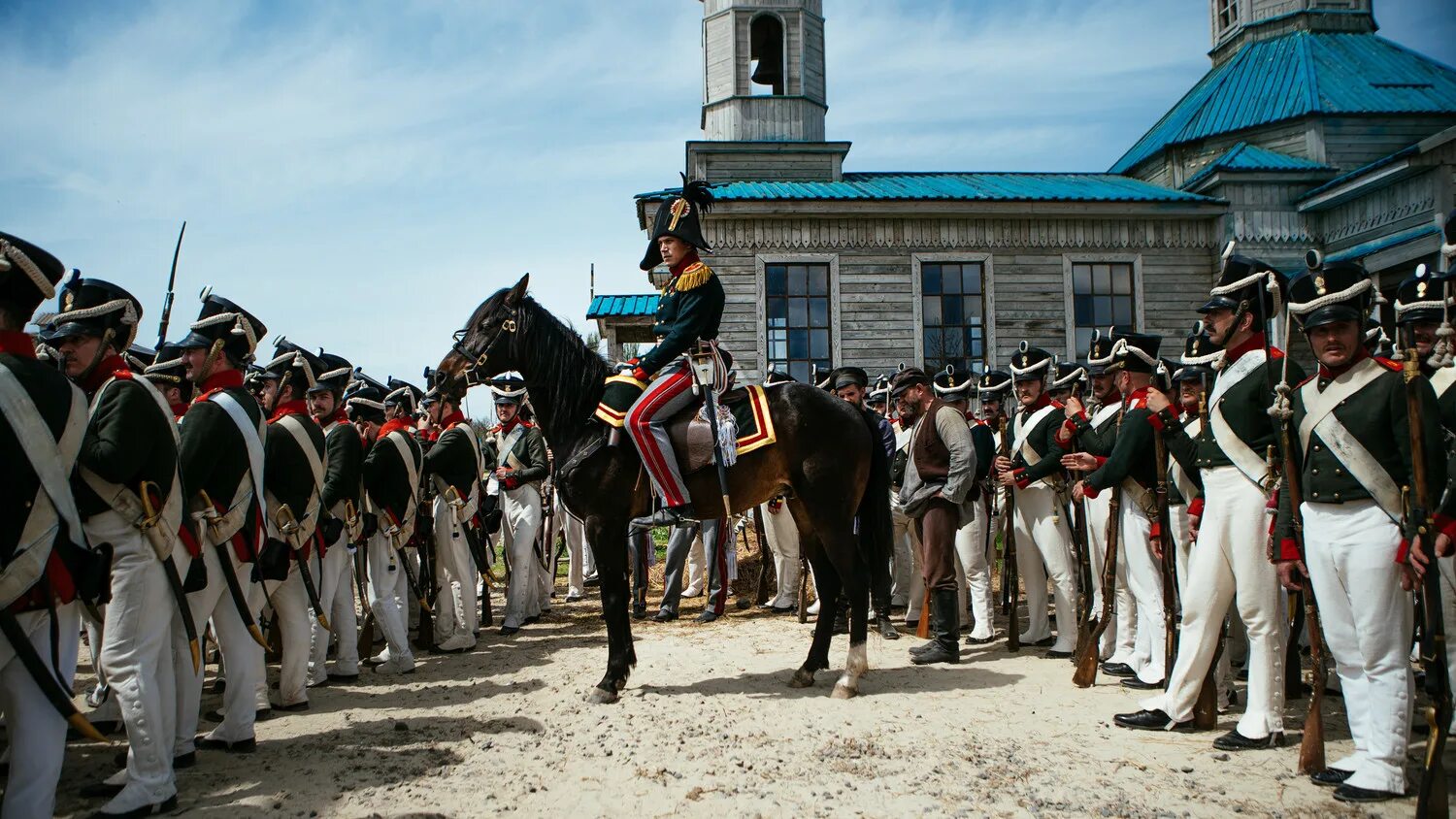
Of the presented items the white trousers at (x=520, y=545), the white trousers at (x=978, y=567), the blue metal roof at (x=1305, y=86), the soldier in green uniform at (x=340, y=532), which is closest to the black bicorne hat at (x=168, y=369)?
the soldier in green uniform at (x=340, y=532)

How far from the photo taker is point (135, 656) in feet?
14.3

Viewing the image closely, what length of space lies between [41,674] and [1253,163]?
72.9 feet

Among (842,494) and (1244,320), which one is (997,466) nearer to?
(842,494)

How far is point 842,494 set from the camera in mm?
6945

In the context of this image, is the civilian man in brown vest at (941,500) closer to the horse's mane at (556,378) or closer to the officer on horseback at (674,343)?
the officer on horseback at (674,343)

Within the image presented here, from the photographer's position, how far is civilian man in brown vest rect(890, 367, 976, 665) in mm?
7582

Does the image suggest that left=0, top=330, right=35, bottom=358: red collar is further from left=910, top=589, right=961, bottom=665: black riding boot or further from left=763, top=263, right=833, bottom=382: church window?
left=763, top=263, right=833, bottom=382: church window

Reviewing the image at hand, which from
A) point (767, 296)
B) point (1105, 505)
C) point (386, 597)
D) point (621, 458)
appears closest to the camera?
point (621, 458)

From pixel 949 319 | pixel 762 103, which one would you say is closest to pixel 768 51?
pixel 762 103

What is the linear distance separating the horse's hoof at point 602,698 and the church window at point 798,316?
1156cm

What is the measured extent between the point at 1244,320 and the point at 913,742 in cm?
310

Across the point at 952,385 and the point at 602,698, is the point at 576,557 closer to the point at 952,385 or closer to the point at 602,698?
the point at 602,698

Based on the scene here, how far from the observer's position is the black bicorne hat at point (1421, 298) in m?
5.03

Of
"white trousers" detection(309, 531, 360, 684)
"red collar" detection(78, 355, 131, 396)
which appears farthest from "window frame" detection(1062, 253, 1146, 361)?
"red collar" detection(78, 355, 131, 396)
